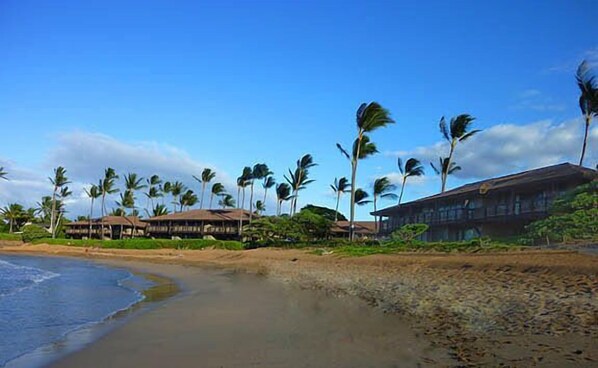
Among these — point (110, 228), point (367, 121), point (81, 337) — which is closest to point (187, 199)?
point (110, 228)

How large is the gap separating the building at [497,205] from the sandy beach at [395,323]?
1339cm

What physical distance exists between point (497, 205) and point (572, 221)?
10.6 m

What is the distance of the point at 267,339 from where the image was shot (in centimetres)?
867

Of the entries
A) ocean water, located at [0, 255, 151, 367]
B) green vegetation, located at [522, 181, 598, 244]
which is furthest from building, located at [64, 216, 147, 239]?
green vegetation, located at [522, 181, 598, 244]

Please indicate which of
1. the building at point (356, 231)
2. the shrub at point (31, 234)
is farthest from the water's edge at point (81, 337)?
the shrub at point (31, 234)

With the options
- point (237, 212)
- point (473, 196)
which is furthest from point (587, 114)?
point (237, 212)

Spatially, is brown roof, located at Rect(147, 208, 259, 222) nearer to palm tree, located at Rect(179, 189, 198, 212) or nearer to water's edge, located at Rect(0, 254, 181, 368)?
palm tree, located at Rect(179, 189, 198, 212)

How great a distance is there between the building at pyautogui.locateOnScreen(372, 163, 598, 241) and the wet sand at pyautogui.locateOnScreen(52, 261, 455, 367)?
1979 centimetres

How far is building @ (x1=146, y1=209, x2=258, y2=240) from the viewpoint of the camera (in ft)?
223

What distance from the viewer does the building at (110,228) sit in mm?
79938

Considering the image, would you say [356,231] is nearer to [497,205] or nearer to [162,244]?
[162,244]

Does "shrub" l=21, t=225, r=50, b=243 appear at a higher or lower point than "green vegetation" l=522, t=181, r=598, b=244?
lower

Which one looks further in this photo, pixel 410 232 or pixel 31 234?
pixel 31 234

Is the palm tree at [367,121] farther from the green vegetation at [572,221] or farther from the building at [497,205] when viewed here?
the green vegetation at [572,221]
